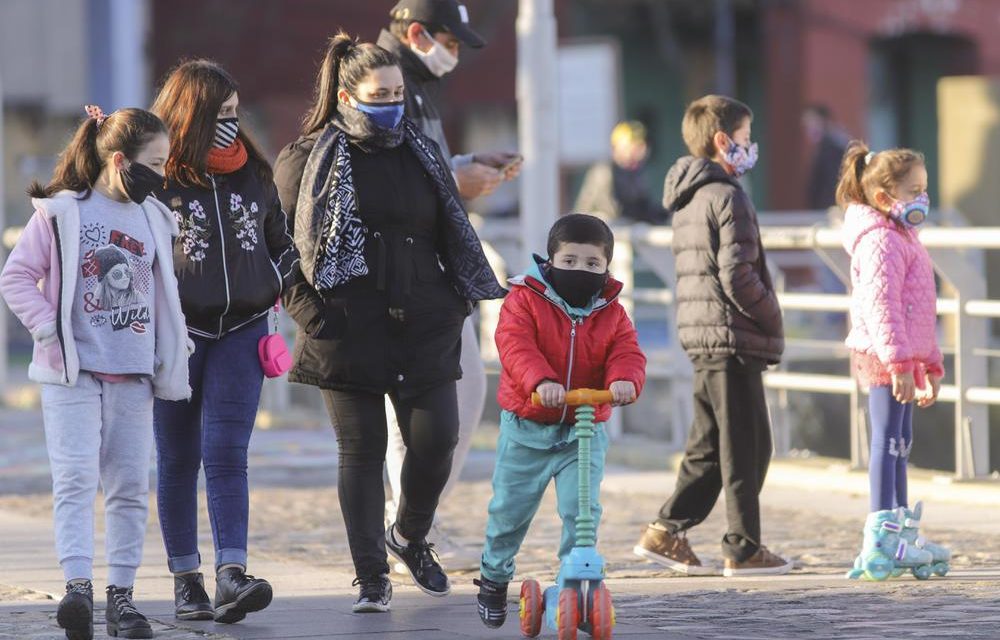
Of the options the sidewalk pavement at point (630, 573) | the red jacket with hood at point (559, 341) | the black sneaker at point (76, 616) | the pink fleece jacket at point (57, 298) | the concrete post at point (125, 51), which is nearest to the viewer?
the black sneaker at point (76, 616)

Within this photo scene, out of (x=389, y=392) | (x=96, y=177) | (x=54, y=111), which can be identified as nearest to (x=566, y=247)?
(x=389, y=392)

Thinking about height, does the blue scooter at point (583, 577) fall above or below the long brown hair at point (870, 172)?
below

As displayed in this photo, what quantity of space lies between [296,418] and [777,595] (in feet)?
27.0

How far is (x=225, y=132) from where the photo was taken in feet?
22.3

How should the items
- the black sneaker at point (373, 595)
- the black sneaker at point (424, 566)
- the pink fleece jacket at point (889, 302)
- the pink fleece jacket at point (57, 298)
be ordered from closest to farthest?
the pink fleece jacket at point (57, 298), the black sneaker at point (373, 595), the black sneaker at point (424, 566), the pink fleece jacket at point (889, 302)

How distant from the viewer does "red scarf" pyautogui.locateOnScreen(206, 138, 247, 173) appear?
679cm

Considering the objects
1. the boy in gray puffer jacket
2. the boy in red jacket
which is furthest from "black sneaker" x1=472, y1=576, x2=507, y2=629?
the boy in gray puffer jacket

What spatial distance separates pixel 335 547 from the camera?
8953 millimetres

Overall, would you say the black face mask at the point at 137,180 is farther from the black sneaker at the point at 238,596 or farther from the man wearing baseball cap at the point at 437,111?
the man wearing baseball cap at the point at 437,111

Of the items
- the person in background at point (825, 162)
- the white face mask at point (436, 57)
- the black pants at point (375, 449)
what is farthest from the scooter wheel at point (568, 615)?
the person in background at point (825, 162)

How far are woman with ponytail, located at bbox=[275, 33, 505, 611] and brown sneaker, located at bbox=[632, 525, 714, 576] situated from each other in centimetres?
121

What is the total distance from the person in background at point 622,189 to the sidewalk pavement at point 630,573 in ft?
17.1

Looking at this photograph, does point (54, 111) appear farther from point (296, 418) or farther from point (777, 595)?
point (777, 595)

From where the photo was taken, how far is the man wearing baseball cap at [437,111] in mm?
7820
